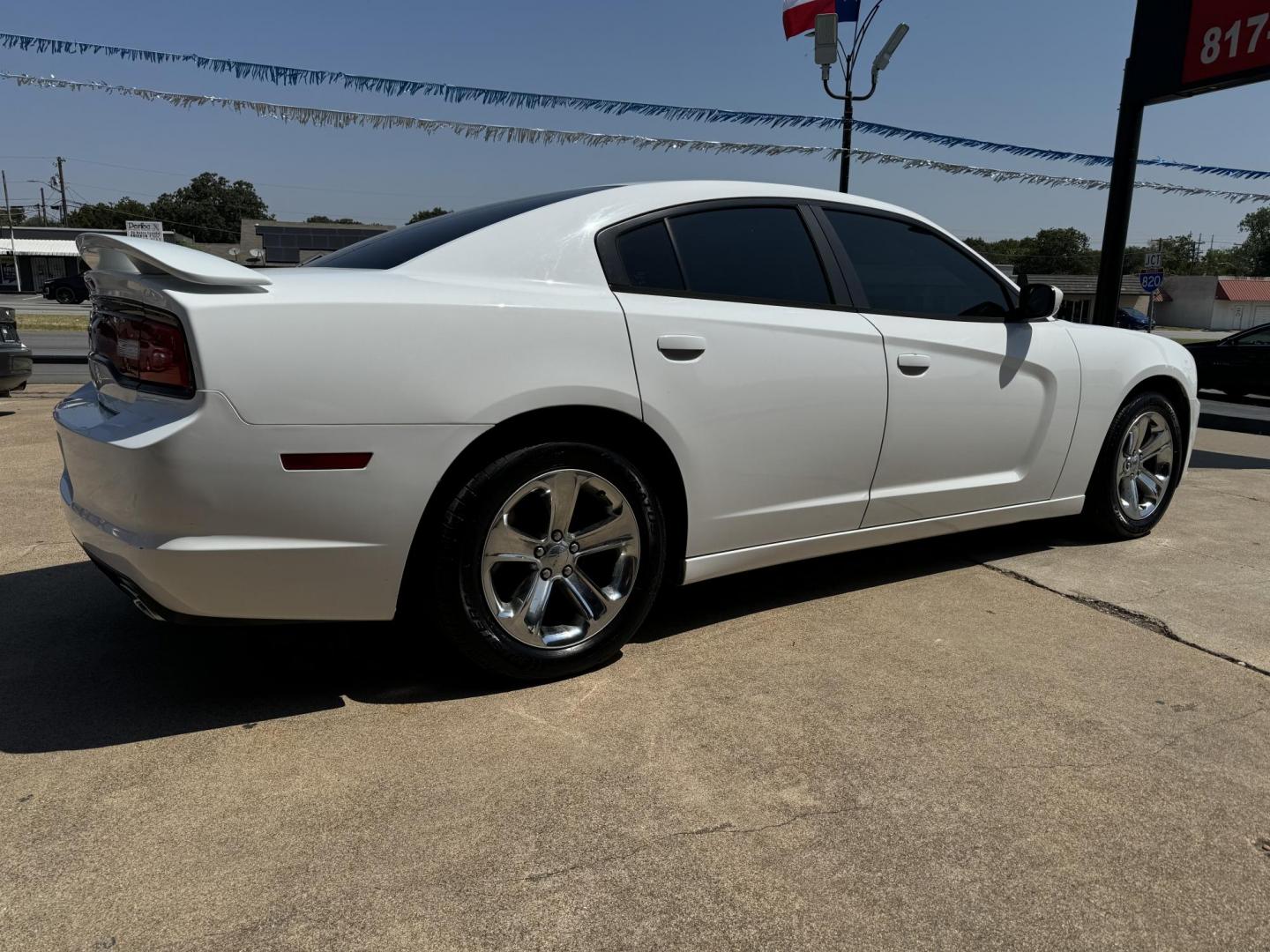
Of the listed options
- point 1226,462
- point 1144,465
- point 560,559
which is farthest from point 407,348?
point 1226,462

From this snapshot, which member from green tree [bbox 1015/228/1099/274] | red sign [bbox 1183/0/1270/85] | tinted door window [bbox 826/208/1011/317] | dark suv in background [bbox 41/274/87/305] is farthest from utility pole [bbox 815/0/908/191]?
green tree [bbox 1015/228/1099/274]

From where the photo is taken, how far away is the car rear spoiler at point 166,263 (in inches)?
87.4

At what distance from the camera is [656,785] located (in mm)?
2191

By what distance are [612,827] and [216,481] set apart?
1.24 meters

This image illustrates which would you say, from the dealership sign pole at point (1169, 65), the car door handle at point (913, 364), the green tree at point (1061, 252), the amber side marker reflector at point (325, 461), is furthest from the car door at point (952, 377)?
the green tree at point (1061, 252)

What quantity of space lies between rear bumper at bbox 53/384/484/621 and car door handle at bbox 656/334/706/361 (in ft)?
2.21

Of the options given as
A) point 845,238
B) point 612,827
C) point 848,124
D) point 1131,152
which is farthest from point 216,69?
point 612,827

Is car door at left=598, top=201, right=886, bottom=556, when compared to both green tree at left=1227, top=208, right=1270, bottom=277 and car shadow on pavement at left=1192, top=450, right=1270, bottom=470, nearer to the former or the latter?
car shadow on pavement at left=1192, top=450, right=1270, bottom=470

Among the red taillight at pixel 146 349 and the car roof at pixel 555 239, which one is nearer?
the red taillight at pixel 146 349

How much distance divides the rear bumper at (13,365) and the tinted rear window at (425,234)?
18.0ft

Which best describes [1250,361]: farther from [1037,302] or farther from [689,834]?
[689,834]

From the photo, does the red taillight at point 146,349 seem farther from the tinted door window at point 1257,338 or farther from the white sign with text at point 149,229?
the tinted door window at point 1257,338

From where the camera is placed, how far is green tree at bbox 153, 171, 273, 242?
291 ft

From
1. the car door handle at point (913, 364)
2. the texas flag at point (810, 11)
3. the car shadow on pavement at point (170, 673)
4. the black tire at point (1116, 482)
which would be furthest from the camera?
the texas flag at point (810, 11)
